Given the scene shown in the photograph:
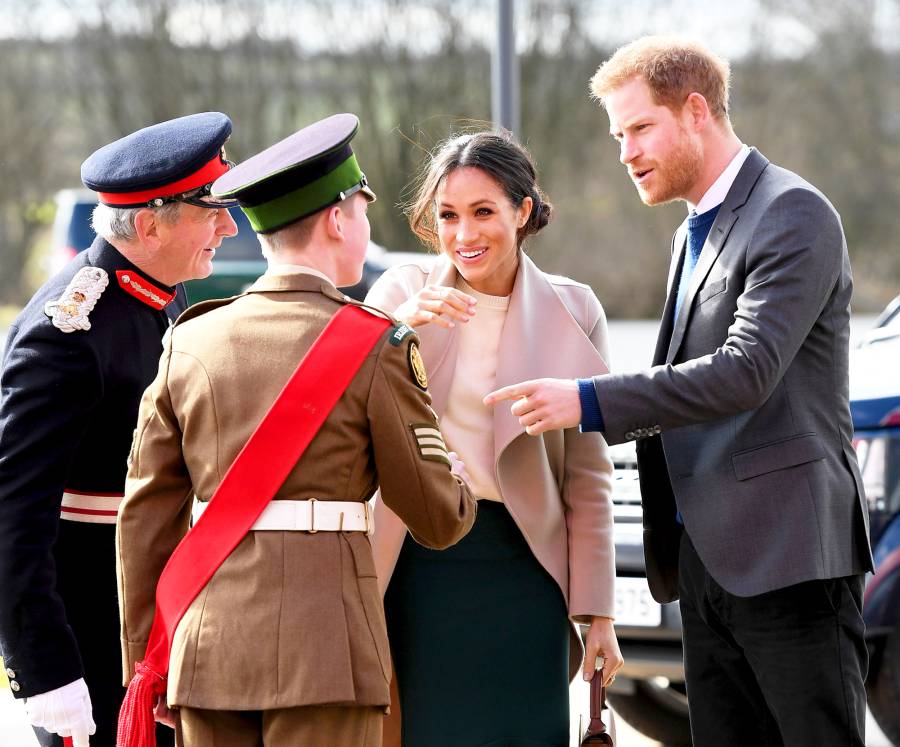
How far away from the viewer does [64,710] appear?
106 inches

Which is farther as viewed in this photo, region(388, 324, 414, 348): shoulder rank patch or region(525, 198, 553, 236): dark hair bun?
region(525, 198, 553, 236): dark hair bun

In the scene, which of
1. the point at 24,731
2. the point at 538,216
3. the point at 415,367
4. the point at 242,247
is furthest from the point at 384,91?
the point at 415,367

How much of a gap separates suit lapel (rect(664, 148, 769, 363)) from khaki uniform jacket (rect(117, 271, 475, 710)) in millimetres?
864

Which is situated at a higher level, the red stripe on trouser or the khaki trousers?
the red stripe on trouser

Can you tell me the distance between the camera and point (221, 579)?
94.0 inches

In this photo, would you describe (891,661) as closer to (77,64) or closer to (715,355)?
(715,355)

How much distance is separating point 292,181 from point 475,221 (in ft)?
2.71

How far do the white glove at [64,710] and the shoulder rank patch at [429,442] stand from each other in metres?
0.91

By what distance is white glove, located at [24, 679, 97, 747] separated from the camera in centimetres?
269

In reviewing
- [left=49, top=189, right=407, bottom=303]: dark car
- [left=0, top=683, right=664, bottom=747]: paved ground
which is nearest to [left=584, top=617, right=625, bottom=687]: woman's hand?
[left=0, top=683, right=664, bottom=747]: paved ground

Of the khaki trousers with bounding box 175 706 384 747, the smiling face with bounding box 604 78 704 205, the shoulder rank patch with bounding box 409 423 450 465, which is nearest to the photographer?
the khaki trousers with bounding box 175 706 384 747

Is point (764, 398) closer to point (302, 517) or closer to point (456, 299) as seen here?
point (456, 299)

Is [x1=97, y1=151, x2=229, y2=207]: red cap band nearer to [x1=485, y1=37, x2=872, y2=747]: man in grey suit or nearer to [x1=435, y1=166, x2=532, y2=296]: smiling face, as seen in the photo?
[x1=435, y1=166, x2=532, y2=296]: smiling face

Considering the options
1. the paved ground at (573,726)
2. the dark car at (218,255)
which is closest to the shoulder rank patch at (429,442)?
the paved ground at (573,726)
